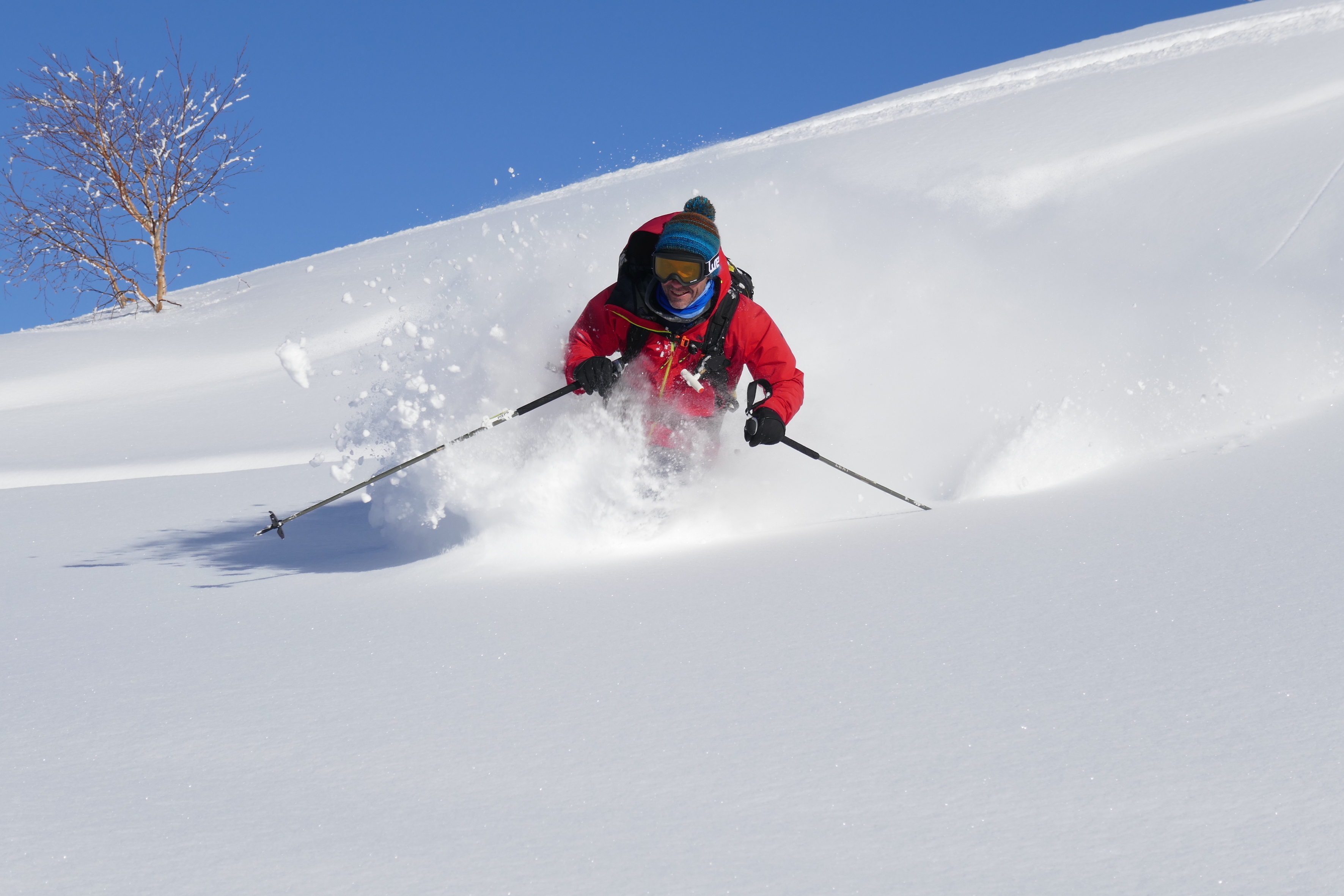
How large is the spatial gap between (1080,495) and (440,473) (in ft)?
8.29

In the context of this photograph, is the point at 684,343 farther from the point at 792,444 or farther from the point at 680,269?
the point at 792,444

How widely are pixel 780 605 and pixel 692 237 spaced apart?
1660 mm

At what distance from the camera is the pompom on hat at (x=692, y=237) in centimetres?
394

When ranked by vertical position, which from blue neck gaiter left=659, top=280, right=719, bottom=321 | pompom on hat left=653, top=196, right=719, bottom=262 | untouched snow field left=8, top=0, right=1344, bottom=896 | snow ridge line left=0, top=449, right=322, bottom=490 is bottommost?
untouched snow field left=8, top=0, right=1344, bottom=896

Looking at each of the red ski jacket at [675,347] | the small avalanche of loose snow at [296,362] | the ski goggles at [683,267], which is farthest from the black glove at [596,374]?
the small avalanche of loose snow at [296,362]

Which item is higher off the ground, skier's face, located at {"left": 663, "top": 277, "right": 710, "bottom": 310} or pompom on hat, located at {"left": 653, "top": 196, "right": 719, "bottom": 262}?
pompom on hat, located at {"left": 653, "top": 196, "right": 719, "bottom": 262}

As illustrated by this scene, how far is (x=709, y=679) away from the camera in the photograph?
2344 millimetres

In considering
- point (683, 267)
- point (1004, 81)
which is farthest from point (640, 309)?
point (1004, 81)

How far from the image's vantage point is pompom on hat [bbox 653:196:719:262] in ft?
12.9

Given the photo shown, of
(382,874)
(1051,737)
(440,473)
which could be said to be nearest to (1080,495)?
(1051,737)

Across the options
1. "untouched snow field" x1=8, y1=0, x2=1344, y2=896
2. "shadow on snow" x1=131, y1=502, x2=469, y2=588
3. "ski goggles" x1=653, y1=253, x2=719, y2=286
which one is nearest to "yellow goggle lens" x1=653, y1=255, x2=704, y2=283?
"ski goggles" x1=653, y1=253, x2=719, y2=286

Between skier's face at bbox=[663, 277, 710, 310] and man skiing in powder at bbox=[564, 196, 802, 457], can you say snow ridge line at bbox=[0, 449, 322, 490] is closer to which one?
man skiing in powder at bbox=[564, 196, 802, 457]

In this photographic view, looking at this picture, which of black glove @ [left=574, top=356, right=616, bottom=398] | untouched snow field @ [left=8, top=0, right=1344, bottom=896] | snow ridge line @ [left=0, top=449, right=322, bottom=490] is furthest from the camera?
snow ridge line @ [left=0, top=449, right=322, bottom=490]

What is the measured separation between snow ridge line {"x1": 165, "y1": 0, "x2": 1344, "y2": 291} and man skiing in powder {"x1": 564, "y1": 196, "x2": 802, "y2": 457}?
10122mm
